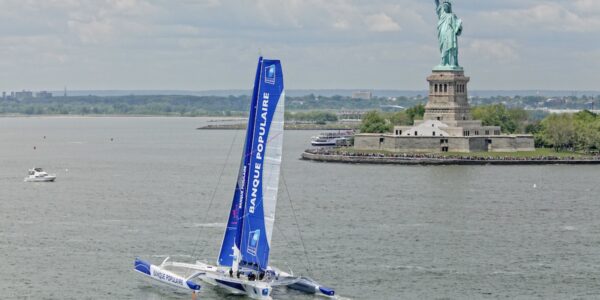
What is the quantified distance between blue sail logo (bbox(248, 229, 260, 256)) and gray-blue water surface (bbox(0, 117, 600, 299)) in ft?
6.11

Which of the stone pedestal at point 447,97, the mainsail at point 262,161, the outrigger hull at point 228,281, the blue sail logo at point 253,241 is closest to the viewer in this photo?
the outrigger hull at point 228,281

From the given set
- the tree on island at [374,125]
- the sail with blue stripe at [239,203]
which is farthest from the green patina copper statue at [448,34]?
the sail with blue stripe at [239,203]

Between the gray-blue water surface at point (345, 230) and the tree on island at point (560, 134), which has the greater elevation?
the tree on island at point (560, 134)

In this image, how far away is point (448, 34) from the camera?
136 m

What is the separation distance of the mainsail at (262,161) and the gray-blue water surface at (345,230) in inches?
87.4

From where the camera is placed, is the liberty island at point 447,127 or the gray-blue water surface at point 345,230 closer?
the gray-blue water surface at point 345,230

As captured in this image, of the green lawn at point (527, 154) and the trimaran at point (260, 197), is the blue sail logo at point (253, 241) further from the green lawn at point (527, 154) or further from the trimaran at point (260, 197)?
the green lawn at point (527, 154)

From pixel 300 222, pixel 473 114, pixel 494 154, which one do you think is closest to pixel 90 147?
pixel 473 114

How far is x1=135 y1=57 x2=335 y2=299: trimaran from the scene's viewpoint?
47.1 metres

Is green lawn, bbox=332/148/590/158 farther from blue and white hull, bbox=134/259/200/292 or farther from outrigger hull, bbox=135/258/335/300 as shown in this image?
blue and white hull, bbox=134/259/200/292

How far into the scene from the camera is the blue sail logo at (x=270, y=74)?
4706 centimetres

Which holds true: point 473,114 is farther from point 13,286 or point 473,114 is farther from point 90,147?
point 13,286

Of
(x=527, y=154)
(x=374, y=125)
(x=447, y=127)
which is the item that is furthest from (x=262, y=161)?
(x=374, y=125)

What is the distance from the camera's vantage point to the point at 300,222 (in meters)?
69.1
